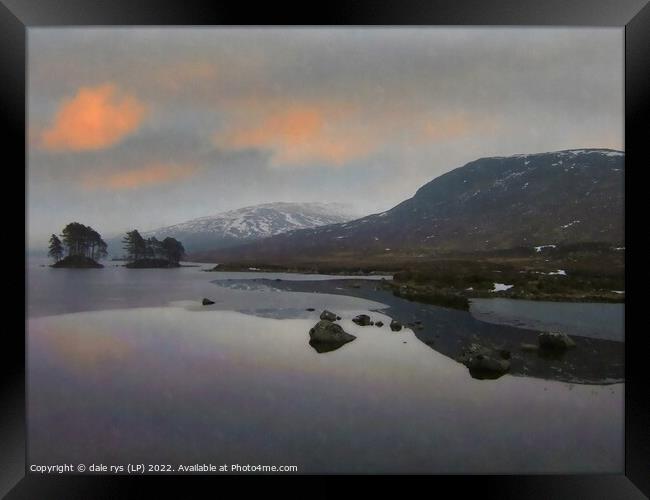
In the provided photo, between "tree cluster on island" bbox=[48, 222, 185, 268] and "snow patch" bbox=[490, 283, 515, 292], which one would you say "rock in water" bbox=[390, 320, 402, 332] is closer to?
"snow patch" bbox=[490, 283, 515, 292]

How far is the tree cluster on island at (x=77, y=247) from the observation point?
3.92 metres

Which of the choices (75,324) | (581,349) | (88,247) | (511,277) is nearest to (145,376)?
(75,324)

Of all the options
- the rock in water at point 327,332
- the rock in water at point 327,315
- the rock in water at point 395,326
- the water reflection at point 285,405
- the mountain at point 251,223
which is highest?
the mountain at point 251,223

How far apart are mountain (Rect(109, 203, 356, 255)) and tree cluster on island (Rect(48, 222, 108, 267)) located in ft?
0.75

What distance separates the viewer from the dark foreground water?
3.75m

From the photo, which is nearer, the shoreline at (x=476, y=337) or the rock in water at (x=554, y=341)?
the shoreline at (x=476, y=337)

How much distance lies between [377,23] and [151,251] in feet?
18.1

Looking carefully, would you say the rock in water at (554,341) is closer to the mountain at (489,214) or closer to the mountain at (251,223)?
the mountain at (489,214)

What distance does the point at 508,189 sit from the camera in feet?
13.6

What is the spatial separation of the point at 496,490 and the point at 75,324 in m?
7.18

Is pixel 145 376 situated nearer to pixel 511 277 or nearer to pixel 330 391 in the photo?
pixel 330 391

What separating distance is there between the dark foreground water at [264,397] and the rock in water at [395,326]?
0.35 m

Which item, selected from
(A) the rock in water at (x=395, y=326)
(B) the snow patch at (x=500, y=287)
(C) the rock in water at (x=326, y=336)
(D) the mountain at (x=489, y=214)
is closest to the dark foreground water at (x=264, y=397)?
(C) the rock in water at (x=326, y=336)

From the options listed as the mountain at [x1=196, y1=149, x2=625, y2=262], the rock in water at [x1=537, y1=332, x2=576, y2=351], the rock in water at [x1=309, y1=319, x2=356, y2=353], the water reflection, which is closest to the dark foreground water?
the water reflection
